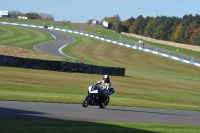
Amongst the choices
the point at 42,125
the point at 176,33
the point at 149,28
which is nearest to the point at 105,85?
the point at 42,125

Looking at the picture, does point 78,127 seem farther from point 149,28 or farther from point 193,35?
point 149,28

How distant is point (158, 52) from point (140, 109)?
6392 cm

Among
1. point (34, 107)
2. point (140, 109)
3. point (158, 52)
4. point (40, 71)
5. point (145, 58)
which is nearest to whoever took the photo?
point (34, 107)

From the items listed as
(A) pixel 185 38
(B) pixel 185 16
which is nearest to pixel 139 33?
(B) pixel 185 16

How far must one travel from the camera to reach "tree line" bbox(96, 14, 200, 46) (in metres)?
131

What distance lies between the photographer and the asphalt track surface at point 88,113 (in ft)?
52.7

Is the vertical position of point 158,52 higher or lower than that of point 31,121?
lower

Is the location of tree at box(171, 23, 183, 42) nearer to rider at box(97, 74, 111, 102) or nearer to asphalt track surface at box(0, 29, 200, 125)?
asphalt track surface at box(0, 29, 200, 125)

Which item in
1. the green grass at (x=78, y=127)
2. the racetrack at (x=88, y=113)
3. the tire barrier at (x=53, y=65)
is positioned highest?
the green grass at (x=78, y=127)

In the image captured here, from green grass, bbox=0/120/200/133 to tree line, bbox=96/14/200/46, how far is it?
107217 mm

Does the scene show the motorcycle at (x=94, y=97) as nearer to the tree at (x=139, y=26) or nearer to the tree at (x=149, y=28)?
the tree at (x=149, y=28)

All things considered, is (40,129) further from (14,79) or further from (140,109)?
(14,79)

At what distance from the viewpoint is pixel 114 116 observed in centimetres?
1814

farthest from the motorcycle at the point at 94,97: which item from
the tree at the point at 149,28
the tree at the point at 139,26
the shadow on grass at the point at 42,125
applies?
the tree at the point at 139,26
